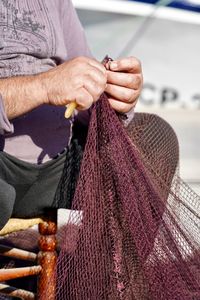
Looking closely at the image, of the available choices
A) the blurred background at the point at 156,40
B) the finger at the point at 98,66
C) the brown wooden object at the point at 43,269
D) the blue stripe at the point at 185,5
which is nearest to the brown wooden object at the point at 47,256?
the brown wooden object at the point at 43,269

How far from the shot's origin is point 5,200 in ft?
4.46

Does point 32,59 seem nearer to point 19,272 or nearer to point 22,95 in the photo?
point 22,95

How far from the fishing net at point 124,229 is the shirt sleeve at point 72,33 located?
0.38 metres

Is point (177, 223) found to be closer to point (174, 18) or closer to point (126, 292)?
point (126, 292)

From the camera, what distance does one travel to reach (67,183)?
1.56 metres

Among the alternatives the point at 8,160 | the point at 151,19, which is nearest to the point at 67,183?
the point at 8,160

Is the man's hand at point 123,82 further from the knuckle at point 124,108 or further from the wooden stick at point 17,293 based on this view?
the wooden stick at point 17,293

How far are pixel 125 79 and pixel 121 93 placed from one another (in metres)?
0.03

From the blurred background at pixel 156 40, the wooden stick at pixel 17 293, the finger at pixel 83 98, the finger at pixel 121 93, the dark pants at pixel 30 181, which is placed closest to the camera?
the finger at pixel 83 98

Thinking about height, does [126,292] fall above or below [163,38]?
below

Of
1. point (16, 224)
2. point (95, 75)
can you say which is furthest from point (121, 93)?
point (16, 224)

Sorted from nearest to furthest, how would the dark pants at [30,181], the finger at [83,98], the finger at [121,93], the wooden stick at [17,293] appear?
the finger at [83,98], the finger at [121,93], the dark pants at [30,181], the wooden stick at [17,293]

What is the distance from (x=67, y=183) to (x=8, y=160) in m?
0.17

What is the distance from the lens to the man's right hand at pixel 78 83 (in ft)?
4.14
